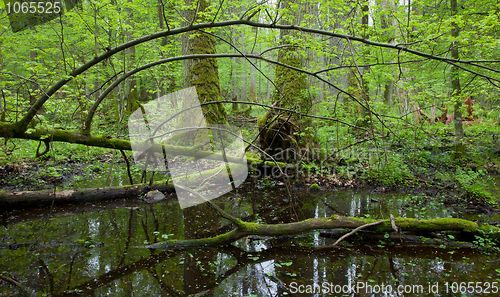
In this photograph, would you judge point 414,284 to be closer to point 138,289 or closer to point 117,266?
point 138,289

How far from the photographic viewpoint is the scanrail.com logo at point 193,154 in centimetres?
587

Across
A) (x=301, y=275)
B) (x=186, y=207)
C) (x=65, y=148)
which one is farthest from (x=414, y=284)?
(x=65, y=148)

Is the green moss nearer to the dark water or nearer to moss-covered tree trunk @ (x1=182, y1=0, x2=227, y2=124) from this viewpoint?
the dark water

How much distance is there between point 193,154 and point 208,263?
316 centimetres

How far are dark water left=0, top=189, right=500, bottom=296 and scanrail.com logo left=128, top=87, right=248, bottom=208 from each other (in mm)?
1629

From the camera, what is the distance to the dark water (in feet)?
9.05

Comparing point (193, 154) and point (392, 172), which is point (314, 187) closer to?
point (392, 172)

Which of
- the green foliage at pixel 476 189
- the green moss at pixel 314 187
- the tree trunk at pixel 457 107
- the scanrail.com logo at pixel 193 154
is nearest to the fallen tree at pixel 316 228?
the green foliage at pixel 476 189

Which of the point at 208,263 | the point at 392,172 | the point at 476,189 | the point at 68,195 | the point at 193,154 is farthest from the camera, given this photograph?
the point at 392,172

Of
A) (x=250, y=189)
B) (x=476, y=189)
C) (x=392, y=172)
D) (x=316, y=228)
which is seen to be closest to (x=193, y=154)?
(x=250, y=189)

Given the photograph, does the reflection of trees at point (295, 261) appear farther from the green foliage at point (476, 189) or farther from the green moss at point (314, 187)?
the green moss at point (314, 187)

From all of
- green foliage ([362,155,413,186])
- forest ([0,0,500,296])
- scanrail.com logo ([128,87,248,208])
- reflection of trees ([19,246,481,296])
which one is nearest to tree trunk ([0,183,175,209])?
forest ([0,0,500,296])

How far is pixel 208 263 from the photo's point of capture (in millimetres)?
3297

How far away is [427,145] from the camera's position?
346 inches
